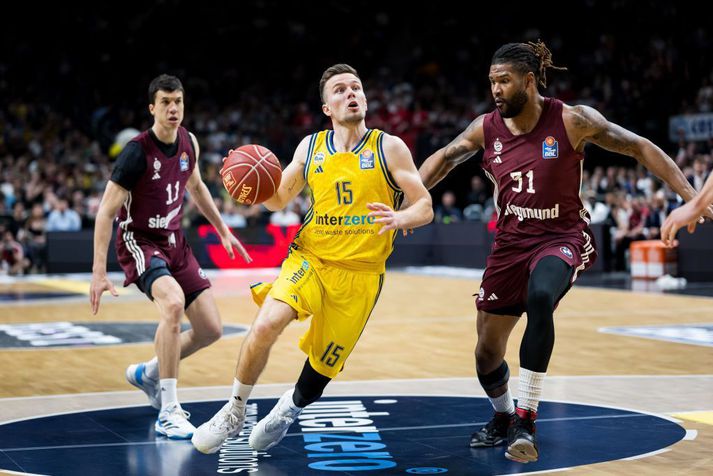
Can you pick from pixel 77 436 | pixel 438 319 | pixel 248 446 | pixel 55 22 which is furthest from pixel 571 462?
pixel 55 22

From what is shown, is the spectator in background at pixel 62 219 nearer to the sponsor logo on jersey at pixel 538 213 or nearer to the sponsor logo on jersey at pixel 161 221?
the sponsor logo on jersey at pixel 161 221

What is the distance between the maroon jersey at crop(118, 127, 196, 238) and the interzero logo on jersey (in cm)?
155

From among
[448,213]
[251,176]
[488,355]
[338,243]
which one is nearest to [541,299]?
[488,355]

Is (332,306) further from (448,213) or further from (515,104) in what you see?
(448,213)

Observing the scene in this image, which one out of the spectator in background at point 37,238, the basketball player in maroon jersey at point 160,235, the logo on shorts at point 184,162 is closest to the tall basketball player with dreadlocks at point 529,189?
the basketball player in maroon jersey at point 160,235

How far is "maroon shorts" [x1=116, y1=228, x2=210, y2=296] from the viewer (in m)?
6.77

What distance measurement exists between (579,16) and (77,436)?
81.2 feet

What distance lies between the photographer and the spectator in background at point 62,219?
20.5m

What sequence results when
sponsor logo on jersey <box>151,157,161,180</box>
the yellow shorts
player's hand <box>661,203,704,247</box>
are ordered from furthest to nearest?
sponsor logo on jersey <box>151,157,161,180</box>
the yellow shorts
player's hand <box>661,203,704,247</box>

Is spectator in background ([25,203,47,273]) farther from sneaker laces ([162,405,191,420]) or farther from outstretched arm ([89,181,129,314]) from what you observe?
sneaker laces ([162,405,191,420])

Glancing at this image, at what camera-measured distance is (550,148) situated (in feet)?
18.8

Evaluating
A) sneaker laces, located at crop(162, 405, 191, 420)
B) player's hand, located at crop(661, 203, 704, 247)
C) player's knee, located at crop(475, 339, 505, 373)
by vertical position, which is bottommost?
sneaker laces, located at crop(162, 405, 191, 420)

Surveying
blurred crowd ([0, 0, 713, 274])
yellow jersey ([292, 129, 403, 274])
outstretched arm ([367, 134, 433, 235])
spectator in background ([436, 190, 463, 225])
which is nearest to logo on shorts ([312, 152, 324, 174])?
yellow jersey ([292, 129, 403, 274])

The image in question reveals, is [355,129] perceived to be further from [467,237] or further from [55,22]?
[55,22]
